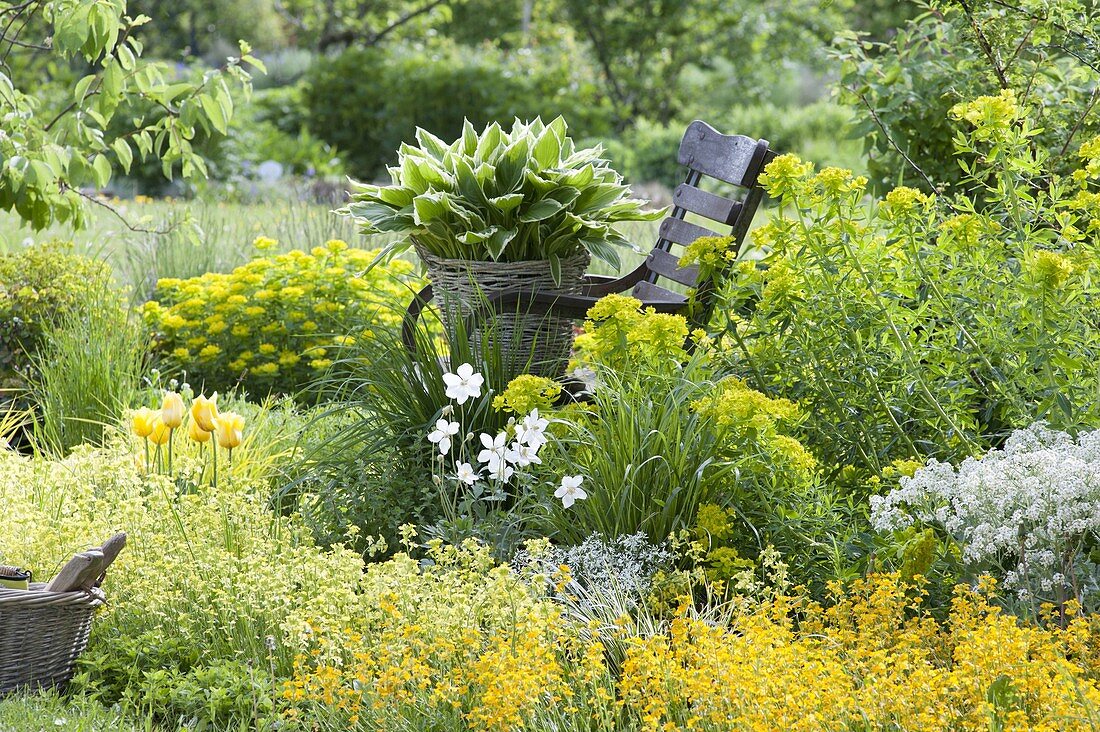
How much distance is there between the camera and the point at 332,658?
2.52m

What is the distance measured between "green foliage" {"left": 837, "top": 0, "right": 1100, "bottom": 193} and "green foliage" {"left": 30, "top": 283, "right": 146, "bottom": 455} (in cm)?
318

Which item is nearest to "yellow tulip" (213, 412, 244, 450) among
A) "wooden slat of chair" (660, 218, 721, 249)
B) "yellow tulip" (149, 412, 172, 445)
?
"yellow tulip" (149, 412, 172, 445)

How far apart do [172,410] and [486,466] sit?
1.07 metres

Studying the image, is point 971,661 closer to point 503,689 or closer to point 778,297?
point 503,689

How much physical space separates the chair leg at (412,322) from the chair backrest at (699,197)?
3.03ft

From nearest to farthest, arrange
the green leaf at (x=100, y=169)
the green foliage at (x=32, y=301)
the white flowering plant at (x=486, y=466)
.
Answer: the white flowering plant at (x=486, y=466) → the green leaf at (x=100, y=169) → the green foliage at (x=32, y=301)

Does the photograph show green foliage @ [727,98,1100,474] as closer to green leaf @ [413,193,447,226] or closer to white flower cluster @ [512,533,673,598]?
white flower cluster @ [512,533,673,598]

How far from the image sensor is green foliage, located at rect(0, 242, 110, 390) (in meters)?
5.14

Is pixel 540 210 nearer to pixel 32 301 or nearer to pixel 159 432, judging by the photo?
pixel 159 432

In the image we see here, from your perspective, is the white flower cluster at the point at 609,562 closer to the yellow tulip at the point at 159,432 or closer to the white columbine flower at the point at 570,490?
the white columbine flower at the point at 570,490

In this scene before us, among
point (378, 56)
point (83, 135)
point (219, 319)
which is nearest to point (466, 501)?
point (83, 135)

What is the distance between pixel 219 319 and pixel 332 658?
316 cm

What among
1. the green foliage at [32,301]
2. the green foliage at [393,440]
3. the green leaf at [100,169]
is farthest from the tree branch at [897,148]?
the green foliage at [32,301]

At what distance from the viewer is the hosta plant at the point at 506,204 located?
12.6ft
